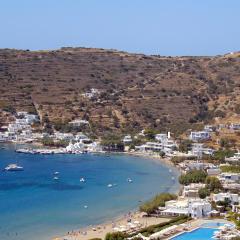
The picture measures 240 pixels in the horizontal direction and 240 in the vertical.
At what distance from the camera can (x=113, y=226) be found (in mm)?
44188

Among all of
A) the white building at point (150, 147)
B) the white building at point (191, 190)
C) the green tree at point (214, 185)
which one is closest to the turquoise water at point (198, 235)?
the white building at point (191, 190)

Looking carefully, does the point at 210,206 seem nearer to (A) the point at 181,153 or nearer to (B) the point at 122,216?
(B) the point at 122,216

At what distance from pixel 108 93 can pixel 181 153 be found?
91.8 ft

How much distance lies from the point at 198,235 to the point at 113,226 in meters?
6.15

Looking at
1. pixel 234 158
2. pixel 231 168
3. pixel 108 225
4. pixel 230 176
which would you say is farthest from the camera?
pixel 234 158

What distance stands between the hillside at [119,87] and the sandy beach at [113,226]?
139 feet

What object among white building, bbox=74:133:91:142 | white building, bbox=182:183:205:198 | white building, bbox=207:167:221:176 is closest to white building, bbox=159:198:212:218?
white building, bbox=182:183:205:198

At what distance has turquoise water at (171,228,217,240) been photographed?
3991 centimetres

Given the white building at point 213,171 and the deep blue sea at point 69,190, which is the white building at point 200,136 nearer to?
the deep blue sea at point 69,190

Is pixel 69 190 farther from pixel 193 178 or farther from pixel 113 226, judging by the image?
pixel 113 226

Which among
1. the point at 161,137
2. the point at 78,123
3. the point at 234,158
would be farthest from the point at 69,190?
the point at 78,123

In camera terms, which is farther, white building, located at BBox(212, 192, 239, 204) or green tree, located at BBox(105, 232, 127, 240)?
white building, located at BBox(212, 192, 239, 204)

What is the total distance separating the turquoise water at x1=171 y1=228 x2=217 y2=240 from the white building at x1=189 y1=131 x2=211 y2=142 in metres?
38.2

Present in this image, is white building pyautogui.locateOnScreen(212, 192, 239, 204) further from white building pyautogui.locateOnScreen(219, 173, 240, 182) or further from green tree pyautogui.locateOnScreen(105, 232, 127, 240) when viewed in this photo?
green tree pyautogui.locateOnScreen(105, 232, 127, 240)
